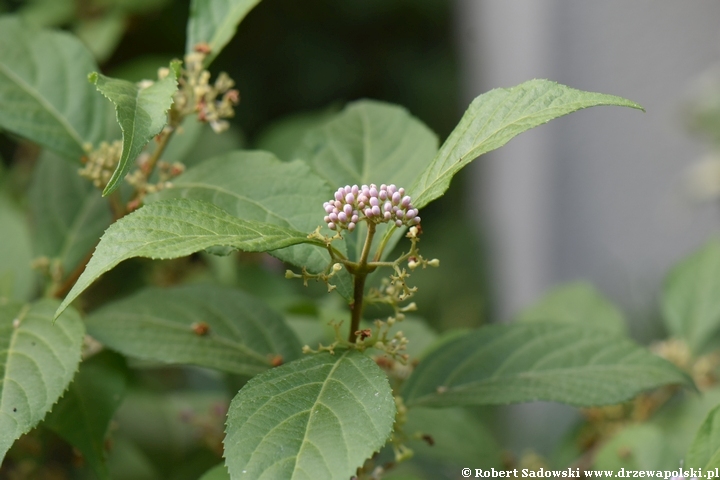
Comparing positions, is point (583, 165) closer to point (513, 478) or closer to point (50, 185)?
point (513, 478)

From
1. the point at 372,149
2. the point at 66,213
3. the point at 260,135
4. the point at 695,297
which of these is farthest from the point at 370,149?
the point at 260,135

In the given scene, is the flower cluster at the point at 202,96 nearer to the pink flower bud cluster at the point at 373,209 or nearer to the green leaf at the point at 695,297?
the pink flower bud cluster at the point at 373,209

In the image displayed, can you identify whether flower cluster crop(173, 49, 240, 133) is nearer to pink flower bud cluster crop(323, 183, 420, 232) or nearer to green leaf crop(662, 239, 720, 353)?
pink flower bud cluster crop(323, 183, 420, 232)

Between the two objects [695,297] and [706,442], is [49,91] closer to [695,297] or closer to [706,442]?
[706,442]

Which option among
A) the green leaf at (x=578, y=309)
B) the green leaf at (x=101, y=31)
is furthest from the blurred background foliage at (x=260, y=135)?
the green leaf at (x=578, y=309)

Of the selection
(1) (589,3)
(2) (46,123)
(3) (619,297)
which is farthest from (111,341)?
(1) (589,3)

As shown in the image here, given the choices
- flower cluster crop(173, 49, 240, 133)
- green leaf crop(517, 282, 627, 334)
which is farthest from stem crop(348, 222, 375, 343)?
green leaf crop(517, 282, 627, 334)

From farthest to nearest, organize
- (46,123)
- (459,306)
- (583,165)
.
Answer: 1. (583,165)
2. (459,306)
3. (46,123)
